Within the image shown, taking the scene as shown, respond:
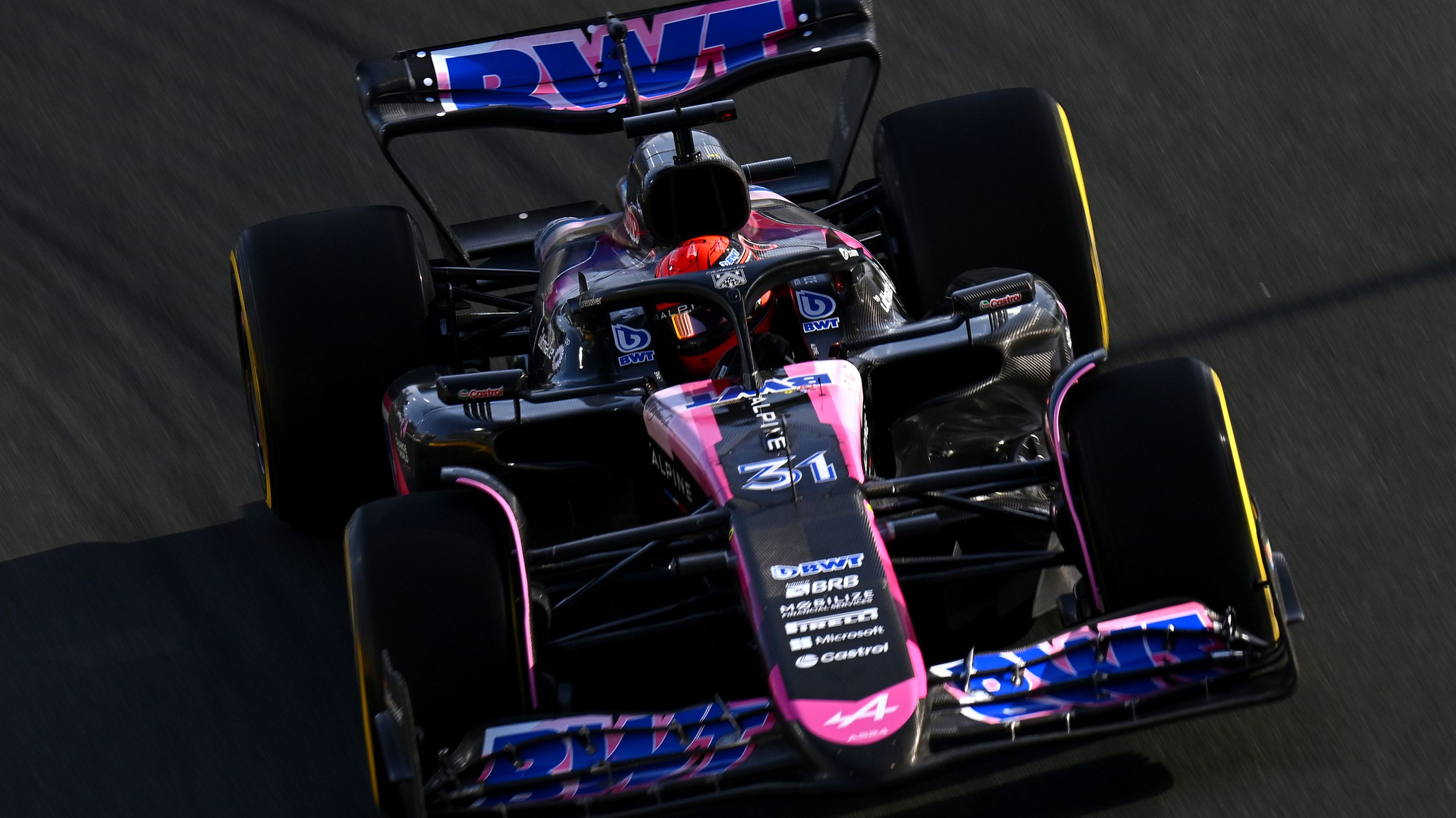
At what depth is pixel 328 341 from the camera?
20.3 ft

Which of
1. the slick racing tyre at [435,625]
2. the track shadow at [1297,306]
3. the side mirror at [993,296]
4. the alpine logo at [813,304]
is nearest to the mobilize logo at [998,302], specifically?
the side mirror at [993,296]

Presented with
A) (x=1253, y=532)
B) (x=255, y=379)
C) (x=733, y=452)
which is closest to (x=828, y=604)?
(x=733, y=452)

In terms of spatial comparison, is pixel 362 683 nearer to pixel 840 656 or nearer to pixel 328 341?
pixel 840 656

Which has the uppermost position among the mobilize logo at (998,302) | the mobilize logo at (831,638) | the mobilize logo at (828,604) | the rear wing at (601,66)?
the rear wing at (601,66)

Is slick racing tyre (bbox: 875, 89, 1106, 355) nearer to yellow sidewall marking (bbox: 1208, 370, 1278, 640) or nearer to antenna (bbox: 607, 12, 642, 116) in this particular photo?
antenna (bbox: 607, 12, 642, 116)

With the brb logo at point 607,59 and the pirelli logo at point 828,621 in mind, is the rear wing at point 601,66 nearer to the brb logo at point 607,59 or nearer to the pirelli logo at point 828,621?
the brb logo at point 607,59

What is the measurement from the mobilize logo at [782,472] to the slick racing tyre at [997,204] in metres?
1.77

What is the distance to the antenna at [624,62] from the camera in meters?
6.36

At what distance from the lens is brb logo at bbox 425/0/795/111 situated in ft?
21.2

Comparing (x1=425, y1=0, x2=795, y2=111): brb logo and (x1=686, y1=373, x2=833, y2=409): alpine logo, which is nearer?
(x1=686, y1=373, x2=833, y2=409): alpine logo

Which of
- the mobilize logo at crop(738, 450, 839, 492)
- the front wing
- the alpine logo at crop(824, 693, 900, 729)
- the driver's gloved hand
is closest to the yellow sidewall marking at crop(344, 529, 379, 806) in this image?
the front wing

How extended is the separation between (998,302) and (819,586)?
4.33 feet

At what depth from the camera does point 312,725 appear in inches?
219

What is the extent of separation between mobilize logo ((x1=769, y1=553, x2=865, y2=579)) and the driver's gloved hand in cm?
101
